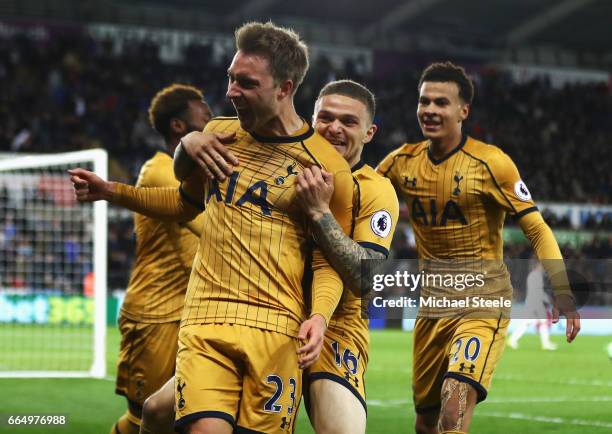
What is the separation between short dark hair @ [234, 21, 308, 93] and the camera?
3.79 m

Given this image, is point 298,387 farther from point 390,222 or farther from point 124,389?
point 124,389

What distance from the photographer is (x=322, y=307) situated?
12.4ft

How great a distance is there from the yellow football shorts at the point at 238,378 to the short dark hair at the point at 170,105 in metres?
2.59

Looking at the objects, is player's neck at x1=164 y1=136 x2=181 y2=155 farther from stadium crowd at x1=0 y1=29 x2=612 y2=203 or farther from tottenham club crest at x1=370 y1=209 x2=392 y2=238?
stadium crowd at x1=0 y1=29 x2=612 y2=203

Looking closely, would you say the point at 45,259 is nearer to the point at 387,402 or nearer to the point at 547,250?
the point at 387,402

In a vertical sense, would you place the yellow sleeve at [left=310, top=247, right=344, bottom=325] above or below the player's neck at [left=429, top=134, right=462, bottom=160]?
below

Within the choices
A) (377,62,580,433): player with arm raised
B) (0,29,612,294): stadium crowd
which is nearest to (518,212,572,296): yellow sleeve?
(377,62,580,433): player with arm raised

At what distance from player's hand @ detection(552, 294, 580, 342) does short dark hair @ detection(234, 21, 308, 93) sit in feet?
7.35

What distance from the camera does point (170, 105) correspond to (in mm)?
6078

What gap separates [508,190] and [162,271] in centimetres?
209

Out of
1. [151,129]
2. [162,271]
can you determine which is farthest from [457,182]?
[151,129]

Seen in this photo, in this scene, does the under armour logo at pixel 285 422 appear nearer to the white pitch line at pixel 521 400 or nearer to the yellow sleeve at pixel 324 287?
the yellow sleeve at pixel 324 287

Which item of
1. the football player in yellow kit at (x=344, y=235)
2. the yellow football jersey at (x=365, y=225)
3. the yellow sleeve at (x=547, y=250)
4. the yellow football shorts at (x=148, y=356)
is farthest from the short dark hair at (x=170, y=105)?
the yellow sleeve at (x=547, y=250)

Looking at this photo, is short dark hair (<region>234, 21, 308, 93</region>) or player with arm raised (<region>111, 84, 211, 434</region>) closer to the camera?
short dark hair (<region>234, 21, 308, 93</region>)
